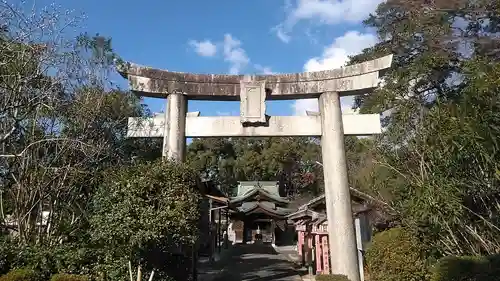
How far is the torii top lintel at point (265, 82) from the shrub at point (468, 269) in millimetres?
5217

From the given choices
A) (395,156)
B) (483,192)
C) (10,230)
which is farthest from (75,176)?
(483,192)

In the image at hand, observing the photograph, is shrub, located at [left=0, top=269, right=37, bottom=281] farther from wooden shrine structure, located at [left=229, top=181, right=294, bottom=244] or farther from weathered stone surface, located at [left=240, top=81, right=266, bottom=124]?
wooden shrine structure, located at [left=229, top=181, right=294, bottom=244]

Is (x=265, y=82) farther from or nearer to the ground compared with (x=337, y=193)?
farther from the ground

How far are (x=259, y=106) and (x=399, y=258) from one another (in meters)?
5.40

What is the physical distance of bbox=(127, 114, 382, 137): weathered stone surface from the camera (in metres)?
11.6

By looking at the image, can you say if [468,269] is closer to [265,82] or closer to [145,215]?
[145,215]

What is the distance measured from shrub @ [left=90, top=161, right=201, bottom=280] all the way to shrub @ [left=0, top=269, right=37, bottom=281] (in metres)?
1.41

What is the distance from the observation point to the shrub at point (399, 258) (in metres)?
10.6

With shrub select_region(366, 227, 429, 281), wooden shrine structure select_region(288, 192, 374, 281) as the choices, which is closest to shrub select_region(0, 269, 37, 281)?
shrub select_region(366, 227, 429, 281)

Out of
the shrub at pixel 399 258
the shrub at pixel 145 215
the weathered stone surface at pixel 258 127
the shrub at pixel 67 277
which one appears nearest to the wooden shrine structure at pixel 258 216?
the shrub at pixel 399 258

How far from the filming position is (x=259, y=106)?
11.5 meters

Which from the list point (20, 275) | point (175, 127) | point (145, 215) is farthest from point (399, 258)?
point (20, 275)

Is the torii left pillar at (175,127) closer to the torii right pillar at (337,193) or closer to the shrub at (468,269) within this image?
the torii right pillar at (337,193)

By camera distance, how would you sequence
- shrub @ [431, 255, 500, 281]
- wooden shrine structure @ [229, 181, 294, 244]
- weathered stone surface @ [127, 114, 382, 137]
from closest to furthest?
shrub @ [431, 255, 500, 281], weathered stone surface @ [127, 114, 382, 137], wooden shrine structure @ [229, 181, 294, 244]
